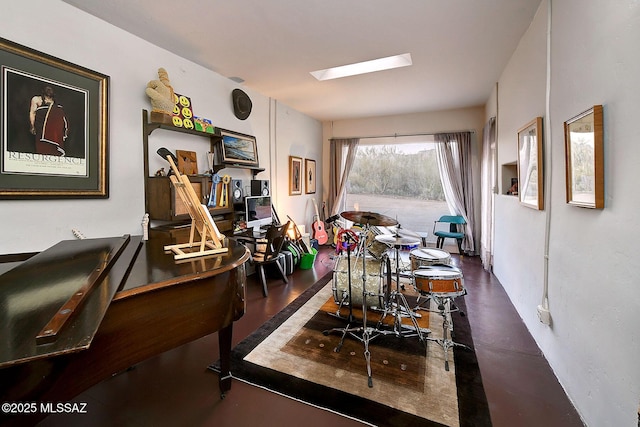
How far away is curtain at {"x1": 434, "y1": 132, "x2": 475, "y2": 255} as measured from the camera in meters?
5.27

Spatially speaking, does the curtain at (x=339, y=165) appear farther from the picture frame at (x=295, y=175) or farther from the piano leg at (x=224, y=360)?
the piano leg at (x=224, y=360)

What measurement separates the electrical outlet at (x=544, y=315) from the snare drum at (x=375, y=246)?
1236mm

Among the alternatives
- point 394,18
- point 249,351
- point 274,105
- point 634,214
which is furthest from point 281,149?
point 634,214

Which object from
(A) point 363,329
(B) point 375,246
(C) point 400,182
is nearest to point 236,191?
(B) point 375,246

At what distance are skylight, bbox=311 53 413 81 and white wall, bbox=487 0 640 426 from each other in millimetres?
1243

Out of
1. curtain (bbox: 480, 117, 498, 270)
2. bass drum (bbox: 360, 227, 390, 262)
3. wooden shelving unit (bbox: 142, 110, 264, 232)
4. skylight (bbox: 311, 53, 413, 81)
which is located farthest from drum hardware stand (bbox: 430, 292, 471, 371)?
skylight (bbox: 311, 53, 413, 81)

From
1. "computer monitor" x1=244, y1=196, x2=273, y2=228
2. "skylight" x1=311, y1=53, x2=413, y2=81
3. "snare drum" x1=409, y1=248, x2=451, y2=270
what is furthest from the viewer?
"computer monitor" x1=244, y1=196, x2=273, y2=228

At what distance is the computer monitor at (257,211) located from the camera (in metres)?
3.80

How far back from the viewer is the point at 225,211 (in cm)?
341

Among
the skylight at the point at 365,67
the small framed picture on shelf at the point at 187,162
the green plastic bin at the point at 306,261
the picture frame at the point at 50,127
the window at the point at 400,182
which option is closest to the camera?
the picture frame at the point at 50,127

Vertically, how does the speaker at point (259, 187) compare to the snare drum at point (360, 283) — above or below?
above

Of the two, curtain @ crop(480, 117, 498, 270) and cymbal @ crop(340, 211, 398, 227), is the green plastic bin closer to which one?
cymbal @ crop(340, 211, 398, 227)

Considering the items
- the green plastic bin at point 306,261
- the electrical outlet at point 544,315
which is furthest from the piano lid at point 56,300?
the green plastic bin at point 306,261

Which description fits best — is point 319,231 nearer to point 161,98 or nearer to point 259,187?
point 259,187
